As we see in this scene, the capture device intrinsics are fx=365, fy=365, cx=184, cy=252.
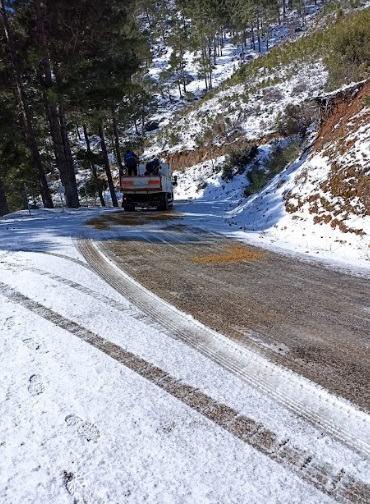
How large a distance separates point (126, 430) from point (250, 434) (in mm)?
683

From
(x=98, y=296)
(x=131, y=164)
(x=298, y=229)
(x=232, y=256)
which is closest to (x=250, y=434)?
(x=98, y=296)

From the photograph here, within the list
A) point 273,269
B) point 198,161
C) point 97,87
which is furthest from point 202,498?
point 198,161

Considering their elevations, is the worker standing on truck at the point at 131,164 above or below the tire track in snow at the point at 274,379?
above

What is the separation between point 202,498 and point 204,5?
7957 cm

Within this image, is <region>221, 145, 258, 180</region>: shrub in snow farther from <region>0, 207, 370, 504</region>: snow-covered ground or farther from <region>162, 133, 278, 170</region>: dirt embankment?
<region>0, 207, 370, 504</region>: snow-covered ground

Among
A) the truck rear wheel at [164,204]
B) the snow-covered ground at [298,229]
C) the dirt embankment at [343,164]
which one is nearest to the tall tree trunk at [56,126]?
the truck rear wheel at [164,204]

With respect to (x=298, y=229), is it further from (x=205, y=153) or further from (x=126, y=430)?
(x=205, y=153)

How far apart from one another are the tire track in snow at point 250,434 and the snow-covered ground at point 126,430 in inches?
1.0

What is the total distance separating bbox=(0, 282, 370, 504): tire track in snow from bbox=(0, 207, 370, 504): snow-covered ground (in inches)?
1.0

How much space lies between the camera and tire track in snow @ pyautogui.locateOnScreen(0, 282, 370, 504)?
5.40 feet

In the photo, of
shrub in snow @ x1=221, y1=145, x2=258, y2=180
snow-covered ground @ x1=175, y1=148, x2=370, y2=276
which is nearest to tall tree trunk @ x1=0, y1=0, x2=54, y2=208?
snow-covered ground @ x1=175, y1=148, x2=370, y2=276

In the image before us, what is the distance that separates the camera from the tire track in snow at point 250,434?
1646 mm

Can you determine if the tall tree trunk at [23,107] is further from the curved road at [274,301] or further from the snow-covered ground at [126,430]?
the snow-covered ground at [126,430]

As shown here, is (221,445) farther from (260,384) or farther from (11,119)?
(11,119)
